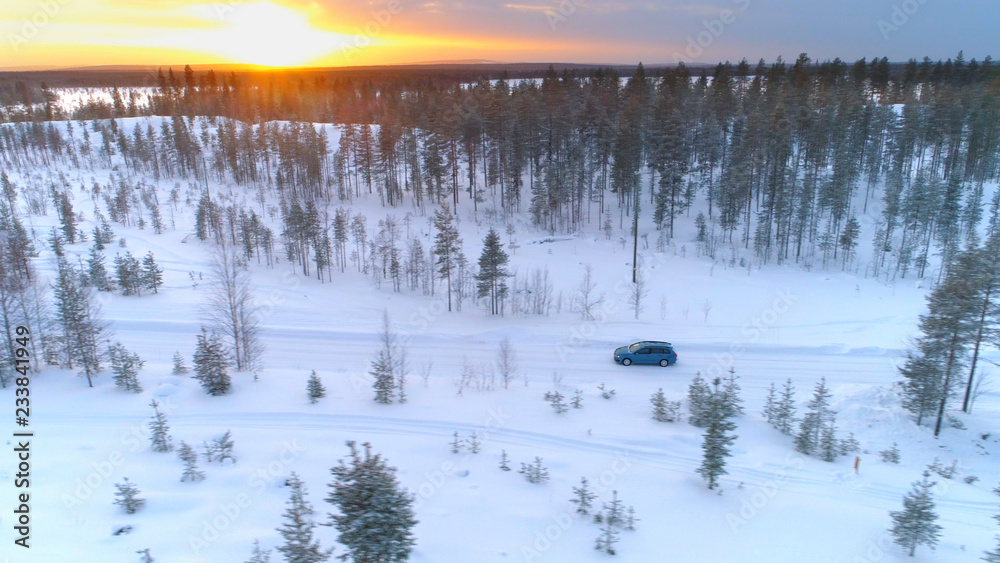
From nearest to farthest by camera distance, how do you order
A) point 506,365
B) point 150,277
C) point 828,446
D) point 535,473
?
point 535,473, point 828,446, point 506,365, point 150,277

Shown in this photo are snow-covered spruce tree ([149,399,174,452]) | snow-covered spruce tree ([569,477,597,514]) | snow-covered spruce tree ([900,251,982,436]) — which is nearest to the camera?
snow-covered spruce tree ([569,477,597,514])

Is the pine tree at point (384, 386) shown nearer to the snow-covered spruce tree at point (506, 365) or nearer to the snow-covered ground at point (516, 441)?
the snow-covered ground at point (516, 441)

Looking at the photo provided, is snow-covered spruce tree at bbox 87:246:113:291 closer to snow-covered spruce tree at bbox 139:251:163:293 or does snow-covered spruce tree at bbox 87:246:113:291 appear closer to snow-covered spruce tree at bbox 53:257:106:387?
snow-covered spruce tree at bbox 139:251:163:293

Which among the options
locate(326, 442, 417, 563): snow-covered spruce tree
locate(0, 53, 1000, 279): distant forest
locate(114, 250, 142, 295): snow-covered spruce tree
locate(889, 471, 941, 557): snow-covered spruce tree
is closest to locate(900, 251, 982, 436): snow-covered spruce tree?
locate(889, 471, 941, 557): snow-covered spruce tree

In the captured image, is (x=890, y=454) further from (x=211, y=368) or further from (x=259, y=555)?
(x=211, y=368)

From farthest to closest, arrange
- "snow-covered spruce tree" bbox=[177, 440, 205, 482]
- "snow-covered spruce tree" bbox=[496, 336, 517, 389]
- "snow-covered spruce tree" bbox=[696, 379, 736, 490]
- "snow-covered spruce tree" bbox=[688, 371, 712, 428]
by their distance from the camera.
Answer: "snow-covered spruce tree" bbox=[496, 336, 517, 389] < "snow-covered spruce tree" bbox=[688, 371, 712, 428] < "snow-covered spruce tree" bbox=[696, 379, 736, 490] < "snow-covered spruce tree" bbox=[177, 440, 205, 482]

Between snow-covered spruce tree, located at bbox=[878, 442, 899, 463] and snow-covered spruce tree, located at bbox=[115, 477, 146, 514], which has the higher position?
snow-covered spruce tree, located at bbox=[115, 477, 146, 514]

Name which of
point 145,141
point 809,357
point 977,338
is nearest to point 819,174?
point 809,357

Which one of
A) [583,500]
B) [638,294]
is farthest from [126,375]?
[638,294]
